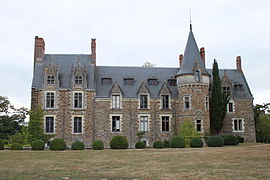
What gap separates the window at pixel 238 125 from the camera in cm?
4234

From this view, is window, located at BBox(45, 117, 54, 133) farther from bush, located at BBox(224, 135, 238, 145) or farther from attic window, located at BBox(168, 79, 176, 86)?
bush, located at BBox(224, 135, 238, 145)

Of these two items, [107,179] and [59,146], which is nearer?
[107,179]

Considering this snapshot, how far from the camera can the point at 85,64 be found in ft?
136

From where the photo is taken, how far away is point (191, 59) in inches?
1597

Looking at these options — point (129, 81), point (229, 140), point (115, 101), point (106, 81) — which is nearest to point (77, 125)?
point (115, 101)

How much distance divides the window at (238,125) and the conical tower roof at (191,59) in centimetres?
746

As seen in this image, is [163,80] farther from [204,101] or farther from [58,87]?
[58,87]

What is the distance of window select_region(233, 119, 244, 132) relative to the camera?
139 feet

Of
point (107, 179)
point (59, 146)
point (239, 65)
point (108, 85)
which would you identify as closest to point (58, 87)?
point (108, 85)

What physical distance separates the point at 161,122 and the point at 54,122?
11954 millimetres

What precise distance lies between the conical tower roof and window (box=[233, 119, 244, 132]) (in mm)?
7460

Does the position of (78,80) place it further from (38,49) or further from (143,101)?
(143,101)

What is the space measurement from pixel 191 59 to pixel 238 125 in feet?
32.3

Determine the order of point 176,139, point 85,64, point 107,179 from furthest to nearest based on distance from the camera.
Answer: point 85,64
point 176,139
point 107,179
